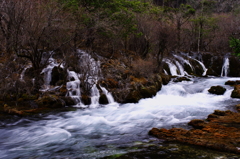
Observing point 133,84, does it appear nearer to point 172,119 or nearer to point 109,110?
point 109,110

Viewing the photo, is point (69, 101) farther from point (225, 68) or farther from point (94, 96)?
point (225, 68)

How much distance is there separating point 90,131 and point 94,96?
16.2 feet

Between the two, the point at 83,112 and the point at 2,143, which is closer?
the point at 2,143

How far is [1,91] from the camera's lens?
10.3 metres

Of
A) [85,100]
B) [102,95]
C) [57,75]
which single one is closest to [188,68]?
[102,95]

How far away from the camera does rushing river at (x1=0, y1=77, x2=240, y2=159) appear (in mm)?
5301

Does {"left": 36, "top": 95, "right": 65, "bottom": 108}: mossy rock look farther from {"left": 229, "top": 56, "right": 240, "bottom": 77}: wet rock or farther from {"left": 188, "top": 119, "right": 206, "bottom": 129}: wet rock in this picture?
{"left": 229, "top": 56, "right": 240, "bottom": 77}: wet rock

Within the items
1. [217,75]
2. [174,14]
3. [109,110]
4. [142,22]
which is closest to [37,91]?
[109,110]

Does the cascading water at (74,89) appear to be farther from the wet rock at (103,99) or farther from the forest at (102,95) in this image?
the wet rock at (103,99)

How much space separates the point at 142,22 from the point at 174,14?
11.4 m

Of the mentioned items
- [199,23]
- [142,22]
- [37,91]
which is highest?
[199,23]

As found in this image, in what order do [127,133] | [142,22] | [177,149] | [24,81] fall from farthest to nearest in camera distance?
[142,22]
[24,81]
[127,133]
[177,149]

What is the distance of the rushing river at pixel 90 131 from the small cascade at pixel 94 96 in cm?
64

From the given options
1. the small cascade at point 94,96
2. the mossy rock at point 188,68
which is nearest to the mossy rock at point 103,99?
the small cascade at point 94,96
